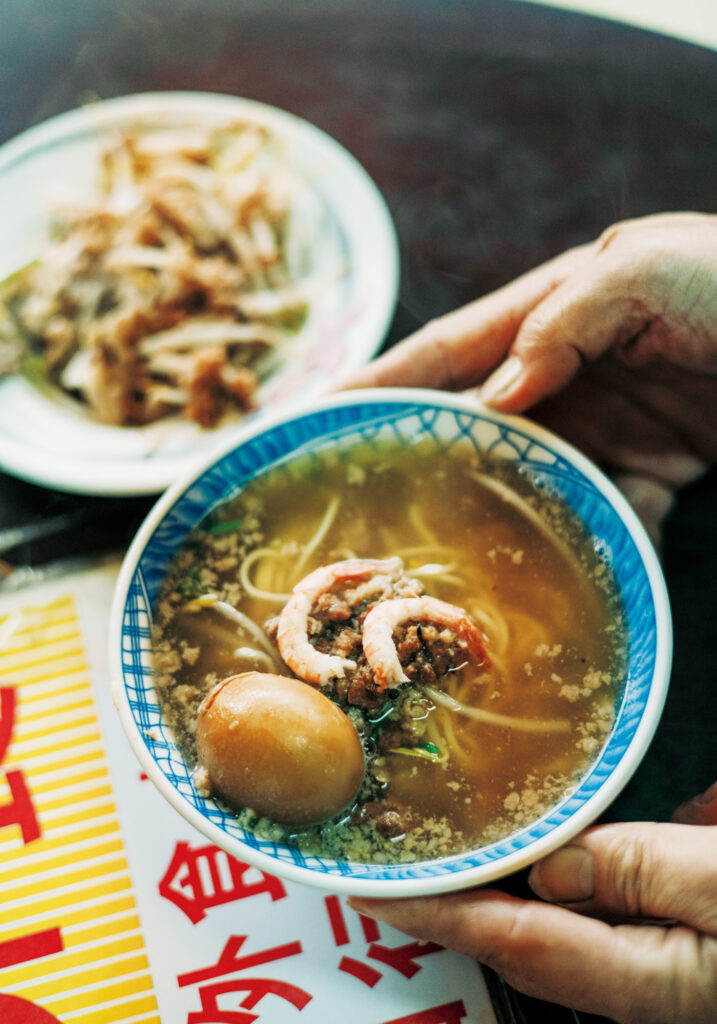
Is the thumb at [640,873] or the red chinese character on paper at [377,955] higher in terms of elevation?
the thumb at [640,873]

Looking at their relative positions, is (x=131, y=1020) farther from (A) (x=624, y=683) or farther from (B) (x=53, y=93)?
(B) (x=53, y=93)

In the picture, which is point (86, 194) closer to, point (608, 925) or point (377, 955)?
point (377, 955)

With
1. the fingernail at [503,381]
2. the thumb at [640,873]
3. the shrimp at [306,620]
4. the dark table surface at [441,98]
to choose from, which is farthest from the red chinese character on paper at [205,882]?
the fingernail at [503,381]

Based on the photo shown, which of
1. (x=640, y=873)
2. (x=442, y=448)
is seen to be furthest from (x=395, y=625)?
(x=640, y=873)

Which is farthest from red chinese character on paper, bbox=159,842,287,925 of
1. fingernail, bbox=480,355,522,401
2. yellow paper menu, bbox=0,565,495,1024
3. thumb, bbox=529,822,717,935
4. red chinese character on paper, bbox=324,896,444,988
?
fingernail, bbox=480,355,522,401

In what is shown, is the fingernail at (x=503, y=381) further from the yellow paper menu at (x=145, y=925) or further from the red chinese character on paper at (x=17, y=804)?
the red chinese character on paper at (x=17, y=804)

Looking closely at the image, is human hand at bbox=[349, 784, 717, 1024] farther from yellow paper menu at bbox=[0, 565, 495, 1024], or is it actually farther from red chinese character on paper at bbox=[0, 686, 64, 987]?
red chinese character on paper at bbox=[0, 686, 64, 987]
